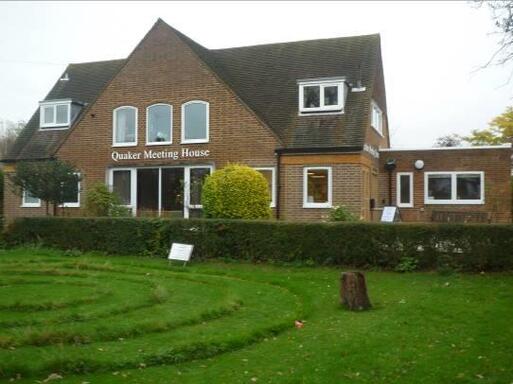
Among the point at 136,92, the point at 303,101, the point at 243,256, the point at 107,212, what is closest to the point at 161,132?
the point at 136,92

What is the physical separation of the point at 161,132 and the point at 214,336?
17.8m

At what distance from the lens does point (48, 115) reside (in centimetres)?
2938

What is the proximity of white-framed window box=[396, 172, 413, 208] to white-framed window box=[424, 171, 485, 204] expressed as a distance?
695mm

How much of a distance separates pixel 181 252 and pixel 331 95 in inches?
411

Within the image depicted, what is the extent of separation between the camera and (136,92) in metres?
25.9

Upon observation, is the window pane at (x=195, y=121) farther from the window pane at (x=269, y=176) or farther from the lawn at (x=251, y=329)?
the lawn at (x=251, y=329)

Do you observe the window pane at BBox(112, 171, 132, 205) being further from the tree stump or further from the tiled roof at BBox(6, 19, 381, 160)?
the tree stump

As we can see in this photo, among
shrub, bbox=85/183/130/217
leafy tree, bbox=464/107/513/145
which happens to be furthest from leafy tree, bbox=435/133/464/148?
shrub, bbox=85/183/130/217

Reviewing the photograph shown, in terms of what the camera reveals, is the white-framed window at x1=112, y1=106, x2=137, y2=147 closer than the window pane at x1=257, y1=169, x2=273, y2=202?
No

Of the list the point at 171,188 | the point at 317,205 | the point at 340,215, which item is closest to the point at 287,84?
the point at 317,205

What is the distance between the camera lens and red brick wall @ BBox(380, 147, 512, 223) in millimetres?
23891

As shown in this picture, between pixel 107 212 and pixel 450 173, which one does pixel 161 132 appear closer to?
pixel 107 212

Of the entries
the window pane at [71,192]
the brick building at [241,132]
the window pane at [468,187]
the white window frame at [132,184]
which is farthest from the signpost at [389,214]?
the window pane at [71,192]

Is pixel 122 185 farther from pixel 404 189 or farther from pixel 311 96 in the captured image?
pixel 404 189
